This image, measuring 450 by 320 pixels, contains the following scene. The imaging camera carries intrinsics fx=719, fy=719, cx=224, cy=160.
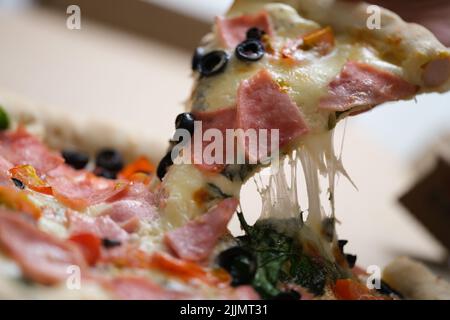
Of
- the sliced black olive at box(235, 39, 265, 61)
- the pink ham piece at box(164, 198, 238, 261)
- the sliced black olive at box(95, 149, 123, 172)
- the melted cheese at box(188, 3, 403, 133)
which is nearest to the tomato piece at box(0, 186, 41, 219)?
the pink ham piece at box(164, 198, 238, 261)

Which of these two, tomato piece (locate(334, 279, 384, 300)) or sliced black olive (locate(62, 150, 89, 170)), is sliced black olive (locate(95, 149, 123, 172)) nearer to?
sliced black olive (locate(62, 150, 89, 170))

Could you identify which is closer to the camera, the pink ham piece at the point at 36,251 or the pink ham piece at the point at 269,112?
the pink ham piece at the point at 36,251

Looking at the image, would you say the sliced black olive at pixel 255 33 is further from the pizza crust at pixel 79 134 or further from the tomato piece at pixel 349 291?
the pizza crust at pixel 79 134

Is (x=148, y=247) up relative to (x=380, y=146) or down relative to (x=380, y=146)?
down

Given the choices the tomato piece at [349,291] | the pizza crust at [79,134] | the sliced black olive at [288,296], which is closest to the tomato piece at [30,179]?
the sliced black olive at [288,296]

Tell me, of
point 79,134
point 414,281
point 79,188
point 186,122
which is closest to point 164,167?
point 186,122

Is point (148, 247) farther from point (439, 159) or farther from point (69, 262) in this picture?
point (439, 159)
